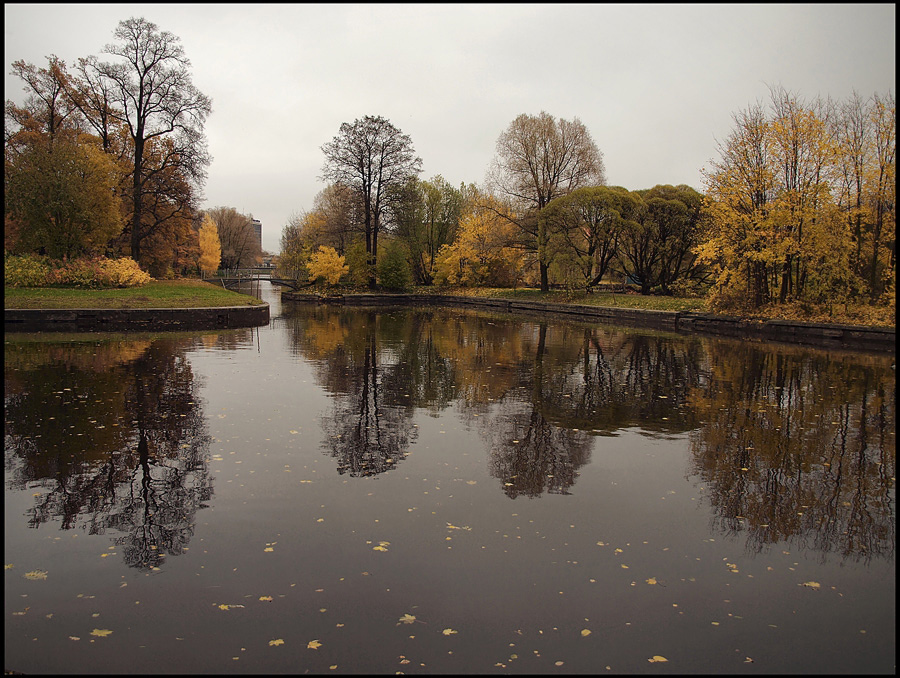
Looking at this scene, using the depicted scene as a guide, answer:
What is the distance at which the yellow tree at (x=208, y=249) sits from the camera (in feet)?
249

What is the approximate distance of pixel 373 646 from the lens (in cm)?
381

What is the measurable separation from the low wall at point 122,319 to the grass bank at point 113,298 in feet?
1.61

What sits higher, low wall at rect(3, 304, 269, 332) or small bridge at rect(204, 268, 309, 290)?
small bridge at rect(204, 268, 309, 290)

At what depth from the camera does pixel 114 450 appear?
753 cm

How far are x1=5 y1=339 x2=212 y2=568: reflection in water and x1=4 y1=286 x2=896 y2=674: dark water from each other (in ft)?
0.15

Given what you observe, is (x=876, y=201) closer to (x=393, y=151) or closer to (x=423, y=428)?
(x=423, y=428)

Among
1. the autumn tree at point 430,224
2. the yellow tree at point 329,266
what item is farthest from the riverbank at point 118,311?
the autumn tree at point 430,224

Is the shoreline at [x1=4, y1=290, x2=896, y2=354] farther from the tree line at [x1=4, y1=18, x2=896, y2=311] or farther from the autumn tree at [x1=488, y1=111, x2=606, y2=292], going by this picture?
the autumn tree at [x1=488, y1=111, x2=606, y2=292]

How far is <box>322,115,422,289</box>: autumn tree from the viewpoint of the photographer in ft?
171

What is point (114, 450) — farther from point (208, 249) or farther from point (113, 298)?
point (208, 249)

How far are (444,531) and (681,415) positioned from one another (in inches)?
246

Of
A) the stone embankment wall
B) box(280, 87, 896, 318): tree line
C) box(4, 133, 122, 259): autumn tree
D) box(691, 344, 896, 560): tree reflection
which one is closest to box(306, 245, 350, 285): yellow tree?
box(280, 87, 896, 318): tree line

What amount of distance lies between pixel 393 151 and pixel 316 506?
50348 millimetres

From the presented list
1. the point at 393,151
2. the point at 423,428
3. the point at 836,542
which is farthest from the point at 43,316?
the point at 393,151
